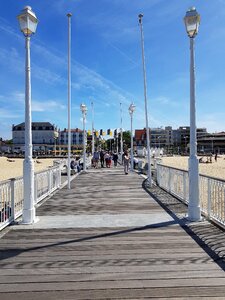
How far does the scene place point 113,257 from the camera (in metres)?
4.66

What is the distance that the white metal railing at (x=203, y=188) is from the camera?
690cm

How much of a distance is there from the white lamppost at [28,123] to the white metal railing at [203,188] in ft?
12.4

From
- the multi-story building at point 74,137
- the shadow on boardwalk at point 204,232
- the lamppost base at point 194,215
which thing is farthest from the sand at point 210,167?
the multi-story building at point 74,137

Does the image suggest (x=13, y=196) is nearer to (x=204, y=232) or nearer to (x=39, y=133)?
(x=204, y=232)

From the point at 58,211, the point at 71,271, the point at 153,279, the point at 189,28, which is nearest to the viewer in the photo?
the point at 153,279

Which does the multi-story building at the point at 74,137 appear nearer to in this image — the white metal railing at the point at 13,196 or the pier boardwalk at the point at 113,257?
the white metal railing at the point at 13,196

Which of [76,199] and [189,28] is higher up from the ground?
[189,28]

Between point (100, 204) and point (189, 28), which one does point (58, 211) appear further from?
point (189, 28)

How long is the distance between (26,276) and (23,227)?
103 inches

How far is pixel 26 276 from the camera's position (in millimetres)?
4016

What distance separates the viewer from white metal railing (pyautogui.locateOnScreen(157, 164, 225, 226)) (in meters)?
6.90

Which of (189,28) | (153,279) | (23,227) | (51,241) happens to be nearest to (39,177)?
(23,227)

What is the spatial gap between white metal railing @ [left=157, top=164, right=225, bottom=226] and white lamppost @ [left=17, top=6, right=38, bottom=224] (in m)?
3.78

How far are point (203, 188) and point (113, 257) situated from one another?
497 centimetres
